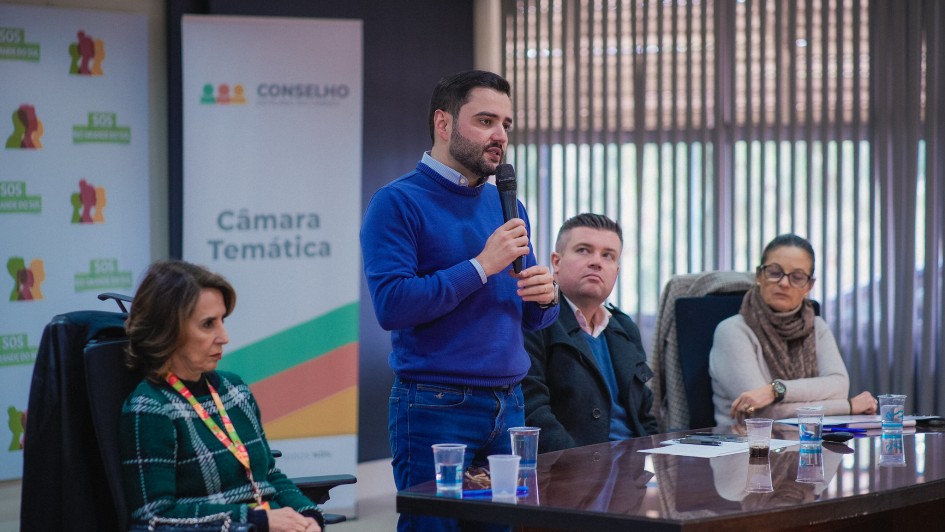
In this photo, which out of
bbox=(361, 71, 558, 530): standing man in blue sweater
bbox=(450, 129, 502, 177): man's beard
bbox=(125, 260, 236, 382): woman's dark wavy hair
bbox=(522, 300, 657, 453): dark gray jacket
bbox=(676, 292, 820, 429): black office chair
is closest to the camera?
bbox=(125, 260, 236, 382): woman's dark wavy hair

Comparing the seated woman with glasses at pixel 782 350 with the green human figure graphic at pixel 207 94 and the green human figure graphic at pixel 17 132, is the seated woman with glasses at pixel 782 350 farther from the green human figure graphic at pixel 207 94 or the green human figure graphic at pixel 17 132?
the green human figure graphic at pixel 17 132

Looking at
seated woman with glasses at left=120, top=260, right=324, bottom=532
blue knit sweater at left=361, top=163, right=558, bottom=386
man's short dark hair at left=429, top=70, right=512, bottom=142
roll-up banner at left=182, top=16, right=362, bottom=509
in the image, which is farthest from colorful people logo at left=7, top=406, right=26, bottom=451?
man's short dark hair at left=429, top=70, right=512, bottom=142

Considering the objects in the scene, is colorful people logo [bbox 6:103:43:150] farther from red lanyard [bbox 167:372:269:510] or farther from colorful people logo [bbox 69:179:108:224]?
red lanyard [bbox 167:372:269:510]

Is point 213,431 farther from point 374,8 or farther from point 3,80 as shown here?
point 374,8

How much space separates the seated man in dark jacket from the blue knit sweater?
1.23 ft

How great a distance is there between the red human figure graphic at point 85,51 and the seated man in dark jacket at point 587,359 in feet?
10.8

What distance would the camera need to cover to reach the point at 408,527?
2338 mm

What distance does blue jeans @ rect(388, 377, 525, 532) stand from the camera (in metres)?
2.34

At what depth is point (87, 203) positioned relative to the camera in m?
5.39

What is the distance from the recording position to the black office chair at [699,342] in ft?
12.0

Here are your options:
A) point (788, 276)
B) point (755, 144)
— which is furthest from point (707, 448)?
point (755, 144)

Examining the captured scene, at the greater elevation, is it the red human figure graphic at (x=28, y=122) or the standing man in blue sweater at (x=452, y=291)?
the red human figure graphic at (x=28, y=122)

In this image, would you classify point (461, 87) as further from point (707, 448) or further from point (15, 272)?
point (15, 272)

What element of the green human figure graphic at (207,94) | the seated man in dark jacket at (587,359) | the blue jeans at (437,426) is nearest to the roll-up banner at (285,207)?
the green human figure graphic at (207,94)
